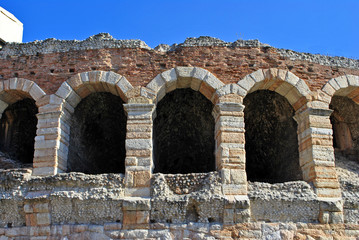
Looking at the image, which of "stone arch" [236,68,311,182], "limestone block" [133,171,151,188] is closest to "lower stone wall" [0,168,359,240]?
"limestone block" [133,171,151,188]

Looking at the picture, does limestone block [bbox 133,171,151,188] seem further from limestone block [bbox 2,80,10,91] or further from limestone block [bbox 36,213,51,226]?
limestone block [bbox 2,80,10,91]

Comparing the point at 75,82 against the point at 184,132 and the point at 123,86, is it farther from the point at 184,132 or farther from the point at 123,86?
the point at 184,132

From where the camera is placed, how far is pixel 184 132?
11.6m

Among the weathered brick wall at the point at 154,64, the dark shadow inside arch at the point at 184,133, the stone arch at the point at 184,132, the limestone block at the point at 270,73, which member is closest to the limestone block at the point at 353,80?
the weathered brick wall at the point at 154,64

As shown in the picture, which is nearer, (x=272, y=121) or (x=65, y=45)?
(x=65, y=45)

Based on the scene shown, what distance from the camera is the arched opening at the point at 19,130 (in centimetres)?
1087

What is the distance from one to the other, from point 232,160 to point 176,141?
335 centimetres

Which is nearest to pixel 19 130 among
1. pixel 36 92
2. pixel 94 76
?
pixel 36 92

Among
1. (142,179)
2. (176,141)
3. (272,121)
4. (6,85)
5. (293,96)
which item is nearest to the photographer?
(142,179)

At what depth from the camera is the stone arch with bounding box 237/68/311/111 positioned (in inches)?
366

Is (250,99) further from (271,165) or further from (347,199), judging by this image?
(347,199)

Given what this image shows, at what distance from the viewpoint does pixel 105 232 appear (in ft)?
26.7

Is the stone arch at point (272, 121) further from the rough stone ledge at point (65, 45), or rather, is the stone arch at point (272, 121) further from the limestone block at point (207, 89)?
the rough stone ledge at point (65, 45)

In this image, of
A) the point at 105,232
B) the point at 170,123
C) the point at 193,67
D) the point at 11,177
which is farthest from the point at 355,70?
the point at 11,177
